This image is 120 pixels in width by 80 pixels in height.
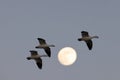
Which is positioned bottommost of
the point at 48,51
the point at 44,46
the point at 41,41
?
the point at 48,51

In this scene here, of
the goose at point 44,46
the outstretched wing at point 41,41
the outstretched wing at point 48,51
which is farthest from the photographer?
the outstretched wing at point 48,51

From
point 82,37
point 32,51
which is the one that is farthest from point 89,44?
point 32,51

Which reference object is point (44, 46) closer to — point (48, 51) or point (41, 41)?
point (41, 41)

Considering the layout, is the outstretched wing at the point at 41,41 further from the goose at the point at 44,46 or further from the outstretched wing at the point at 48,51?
the outstretched wing at the point at 48,51

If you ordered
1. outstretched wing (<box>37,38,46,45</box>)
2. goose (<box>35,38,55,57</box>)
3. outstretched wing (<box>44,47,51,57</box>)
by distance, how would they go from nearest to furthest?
goose (<box>35,38,55,57</box>) → outstretched wing (<box>37,38,46,45</box>) → outstretched wing (<box>44,47,51,57</box>)

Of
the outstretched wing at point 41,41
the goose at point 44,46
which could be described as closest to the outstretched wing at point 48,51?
the goose at point 44,46

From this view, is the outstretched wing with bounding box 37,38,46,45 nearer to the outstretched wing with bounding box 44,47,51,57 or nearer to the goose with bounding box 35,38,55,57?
the goose with bounding box 35,38,55,57

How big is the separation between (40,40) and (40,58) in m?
5.75

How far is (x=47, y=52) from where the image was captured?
14125 centimetres

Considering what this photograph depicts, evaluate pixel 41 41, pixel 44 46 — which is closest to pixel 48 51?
pixel 44 46

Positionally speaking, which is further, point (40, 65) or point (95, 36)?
point (40, 65)

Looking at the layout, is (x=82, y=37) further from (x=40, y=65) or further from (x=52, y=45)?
(x=40, y=65)

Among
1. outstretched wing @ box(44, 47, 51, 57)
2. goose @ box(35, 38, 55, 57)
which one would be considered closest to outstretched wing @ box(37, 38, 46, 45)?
goose @ box(35, 38, 55, 57)

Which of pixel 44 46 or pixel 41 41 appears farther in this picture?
pixel 41 41
